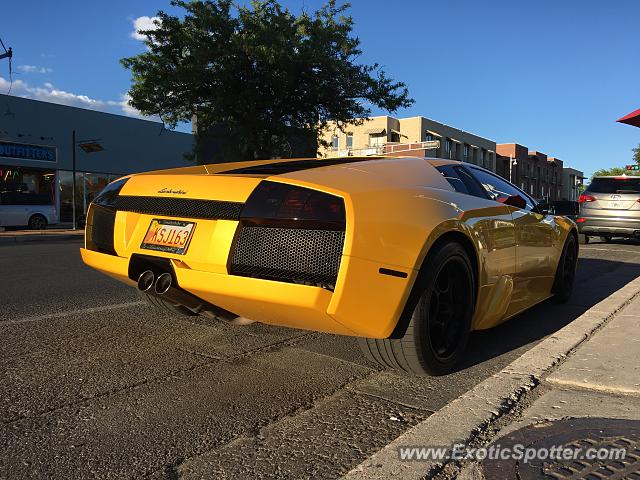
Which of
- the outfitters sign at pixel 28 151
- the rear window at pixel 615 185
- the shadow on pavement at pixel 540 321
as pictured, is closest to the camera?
the shadow on pavement at pixel 540 321

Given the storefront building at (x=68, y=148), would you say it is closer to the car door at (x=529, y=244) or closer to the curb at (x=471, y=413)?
the car door at (x=529, y=244)

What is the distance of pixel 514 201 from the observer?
4.05m

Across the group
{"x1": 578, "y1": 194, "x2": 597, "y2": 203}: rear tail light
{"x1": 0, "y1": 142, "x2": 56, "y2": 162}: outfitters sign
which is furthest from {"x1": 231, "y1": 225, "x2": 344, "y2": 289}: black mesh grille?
{"x1": 0, "y1": 142, "x2": 56, "y2": 162}: outfitters sign

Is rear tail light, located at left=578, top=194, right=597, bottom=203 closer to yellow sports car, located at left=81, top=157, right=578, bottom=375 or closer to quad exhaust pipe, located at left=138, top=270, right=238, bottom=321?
yellow sports car, located at left=81, top=157, right=578, bottom=375

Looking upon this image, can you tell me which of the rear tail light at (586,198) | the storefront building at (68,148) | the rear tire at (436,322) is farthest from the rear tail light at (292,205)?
the storefront building at (68,148)

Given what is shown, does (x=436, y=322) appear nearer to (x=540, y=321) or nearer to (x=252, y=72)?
(x=540, y=321)

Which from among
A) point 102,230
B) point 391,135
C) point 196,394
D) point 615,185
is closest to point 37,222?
point 102,230

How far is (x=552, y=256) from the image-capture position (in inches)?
181

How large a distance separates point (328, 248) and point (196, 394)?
1081 millimetres

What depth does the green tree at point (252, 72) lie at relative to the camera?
59.7ft

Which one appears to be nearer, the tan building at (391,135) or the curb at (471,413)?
the curb at (471,413)

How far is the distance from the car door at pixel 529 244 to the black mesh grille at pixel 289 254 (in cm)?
182

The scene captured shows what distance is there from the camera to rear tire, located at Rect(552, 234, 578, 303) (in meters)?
4.96

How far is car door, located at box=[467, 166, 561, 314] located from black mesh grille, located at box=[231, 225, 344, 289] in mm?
1816
